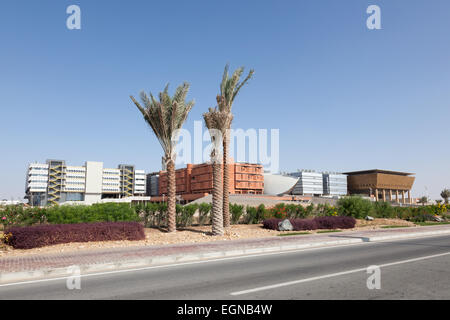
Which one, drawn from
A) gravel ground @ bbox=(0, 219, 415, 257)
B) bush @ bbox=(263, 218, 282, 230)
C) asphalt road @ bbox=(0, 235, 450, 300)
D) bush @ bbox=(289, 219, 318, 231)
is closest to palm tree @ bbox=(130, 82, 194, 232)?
gravel ground @ bbox=(0, 219, 415, 257)

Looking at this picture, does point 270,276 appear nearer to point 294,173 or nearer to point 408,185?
point 294,173

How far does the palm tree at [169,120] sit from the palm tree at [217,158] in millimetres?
1464

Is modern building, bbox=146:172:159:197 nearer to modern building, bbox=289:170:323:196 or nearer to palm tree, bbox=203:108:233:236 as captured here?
modern building, bbox=289:170:323:196

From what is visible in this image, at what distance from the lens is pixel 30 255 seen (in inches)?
431

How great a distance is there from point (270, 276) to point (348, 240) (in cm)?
881

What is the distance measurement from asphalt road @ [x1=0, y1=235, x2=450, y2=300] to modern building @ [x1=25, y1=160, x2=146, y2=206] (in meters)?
131

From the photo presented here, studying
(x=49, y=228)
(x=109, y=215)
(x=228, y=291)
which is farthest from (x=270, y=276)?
(x=109, y=215)

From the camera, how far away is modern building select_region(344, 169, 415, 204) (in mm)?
140125

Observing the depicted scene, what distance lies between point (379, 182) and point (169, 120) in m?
141

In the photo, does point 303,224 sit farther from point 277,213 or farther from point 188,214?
point 188,214

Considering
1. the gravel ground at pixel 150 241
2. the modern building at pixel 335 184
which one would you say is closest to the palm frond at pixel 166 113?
the gravel ground at pixel 150 241

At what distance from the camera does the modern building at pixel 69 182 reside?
13312cm

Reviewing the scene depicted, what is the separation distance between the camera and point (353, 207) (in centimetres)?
2880

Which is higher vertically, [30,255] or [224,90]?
[224,90]
